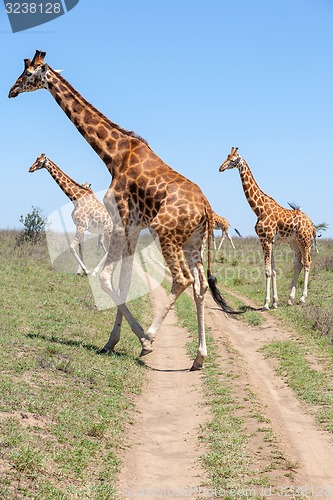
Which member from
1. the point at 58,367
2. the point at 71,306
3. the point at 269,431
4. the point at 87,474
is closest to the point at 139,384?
the point at 58,367

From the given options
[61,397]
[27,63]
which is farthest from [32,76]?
[61,397]

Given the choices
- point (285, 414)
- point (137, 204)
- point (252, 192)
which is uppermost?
point (252, 192)

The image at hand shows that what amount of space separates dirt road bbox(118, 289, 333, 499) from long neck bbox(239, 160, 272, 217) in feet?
19.6

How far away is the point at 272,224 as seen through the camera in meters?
16.2

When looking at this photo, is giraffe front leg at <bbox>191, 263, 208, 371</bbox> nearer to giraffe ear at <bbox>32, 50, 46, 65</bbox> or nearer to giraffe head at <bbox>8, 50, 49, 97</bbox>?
giraffe head at <bbox>8, 50, 49, 97</bbox>

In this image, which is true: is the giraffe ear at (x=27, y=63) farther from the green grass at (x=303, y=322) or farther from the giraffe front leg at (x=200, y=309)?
the green grass at (x=303, y=322)

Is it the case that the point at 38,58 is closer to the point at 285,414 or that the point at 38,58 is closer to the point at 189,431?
the point at 189,431

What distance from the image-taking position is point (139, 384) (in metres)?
8.37

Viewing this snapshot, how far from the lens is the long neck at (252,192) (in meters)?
16.5

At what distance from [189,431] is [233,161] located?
36.1ft

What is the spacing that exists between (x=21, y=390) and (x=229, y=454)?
2.39m

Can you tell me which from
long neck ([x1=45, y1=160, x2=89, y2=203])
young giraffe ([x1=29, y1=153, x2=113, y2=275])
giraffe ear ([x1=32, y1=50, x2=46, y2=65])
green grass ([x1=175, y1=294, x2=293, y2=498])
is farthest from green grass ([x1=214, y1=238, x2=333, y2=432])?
giraffe ear ([x1=32, y1=50, x2=46, y2=65])

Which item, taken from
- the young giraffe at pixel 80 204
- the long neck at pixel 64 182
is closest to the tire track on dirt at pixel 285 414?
the young giraffe at pixel 80 204

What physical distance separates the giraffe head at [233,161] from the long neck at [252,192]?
12 centimetres
